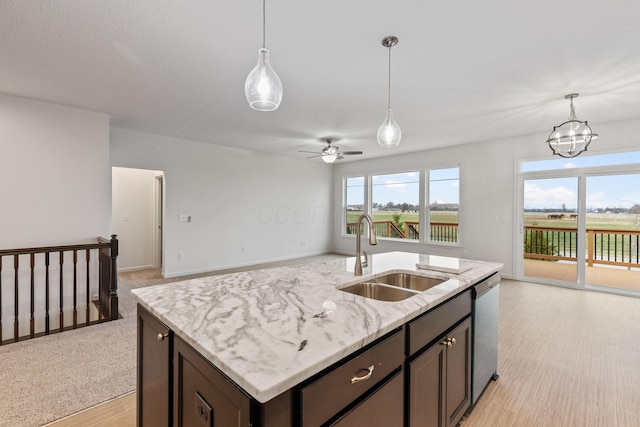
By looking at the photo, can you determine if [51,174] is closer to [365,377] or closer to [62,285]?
[62,285]

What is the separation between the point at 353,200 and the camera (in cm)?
827

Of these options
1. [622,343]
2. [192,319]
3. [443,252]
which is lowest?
[622,343]

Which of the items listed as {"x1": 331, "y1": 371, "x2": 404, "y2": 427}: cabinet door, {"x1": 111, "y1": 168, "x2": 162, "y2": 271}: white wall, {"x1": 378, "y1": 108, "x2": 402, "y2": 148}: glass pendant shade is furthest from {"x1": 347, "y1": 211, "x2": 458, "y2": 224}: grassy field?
{"x1": 331, "y1": 371, "x2": 404, "y2": 427}: cabinet door

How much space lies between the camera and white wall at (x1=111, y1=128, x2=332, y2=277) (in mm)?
5363

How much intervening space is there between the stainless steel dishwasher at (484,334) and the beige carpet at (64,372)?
2491mm

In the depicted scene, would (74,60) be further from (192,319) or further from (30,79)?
(192,319)

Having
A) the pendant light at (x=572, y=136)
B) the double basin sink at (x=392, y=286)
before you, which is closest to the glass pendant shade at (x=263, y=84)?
the double basin sink at (x=392, y=286)

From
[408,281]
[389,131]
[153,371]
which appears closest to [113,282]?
[153,371]

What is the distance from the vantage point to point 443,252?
641cm

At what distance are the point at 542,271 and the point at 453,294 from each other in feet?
16.5

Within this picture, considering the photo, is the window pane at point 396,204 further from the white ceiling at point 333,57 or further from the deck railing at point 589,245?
the white ceiling at point 333,57

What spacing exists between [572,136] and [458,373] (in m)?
3.69

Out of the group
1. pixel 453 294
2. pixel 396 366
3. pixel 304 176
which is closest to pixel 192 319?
pixel 396 366

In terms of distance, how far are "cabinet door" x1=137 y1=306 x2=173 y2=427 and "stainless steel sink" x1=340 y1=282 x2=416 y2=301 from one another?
1.01 m
